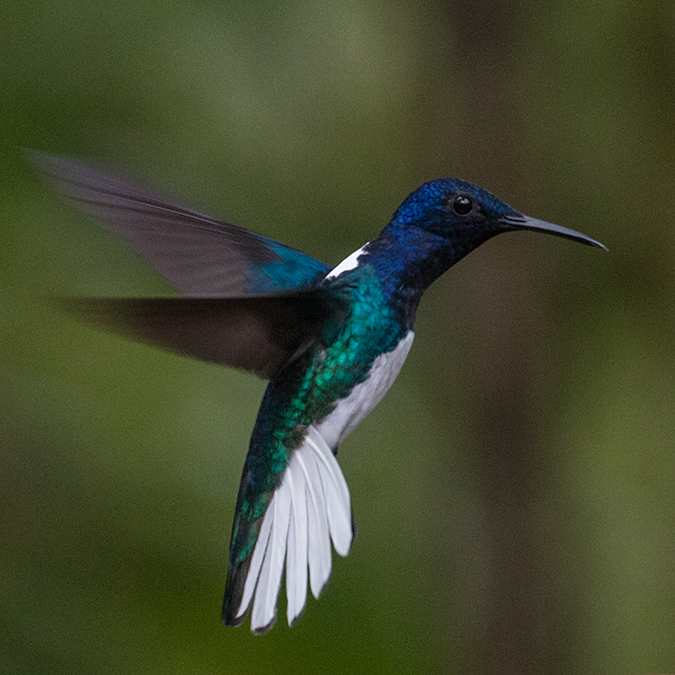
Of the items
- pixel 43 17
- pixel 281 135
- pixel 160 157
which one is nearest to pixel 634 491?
pixel 281 135

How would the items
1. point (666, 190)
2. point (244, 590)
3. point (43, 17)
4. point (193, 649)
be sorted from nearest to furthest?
point (244, 590) → point (193, 649) → point (43, 17) → point (666, 190)

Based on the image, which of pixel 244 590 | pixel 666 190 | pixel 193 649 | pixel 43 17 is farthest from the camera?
pixel 666 190

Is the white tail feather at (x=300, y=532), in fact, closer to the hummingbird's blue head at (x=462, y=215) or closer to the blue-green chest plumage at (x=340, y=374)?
the blue-green chest plumage at (x=340, y=374)

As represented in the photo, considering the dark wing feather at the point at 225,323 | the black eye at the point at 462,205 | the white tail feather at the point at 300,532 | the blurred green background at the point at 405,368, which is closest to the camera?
the dark wing feather at the point at 225,323

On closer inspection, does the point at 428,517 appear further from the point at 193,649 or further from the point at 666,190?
the point at 666,190

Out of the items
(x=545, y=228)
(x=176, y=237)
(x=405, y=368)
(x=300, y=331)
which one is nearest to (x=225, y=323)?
(x=300, y=331)

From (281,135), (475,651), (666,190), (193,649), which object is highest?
(666,190)

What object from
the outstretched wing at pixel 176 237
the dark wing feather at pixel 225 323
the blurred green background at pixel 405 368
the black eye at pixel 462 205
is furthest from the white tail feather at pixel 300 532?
the blurred green background at pixel 405 368
